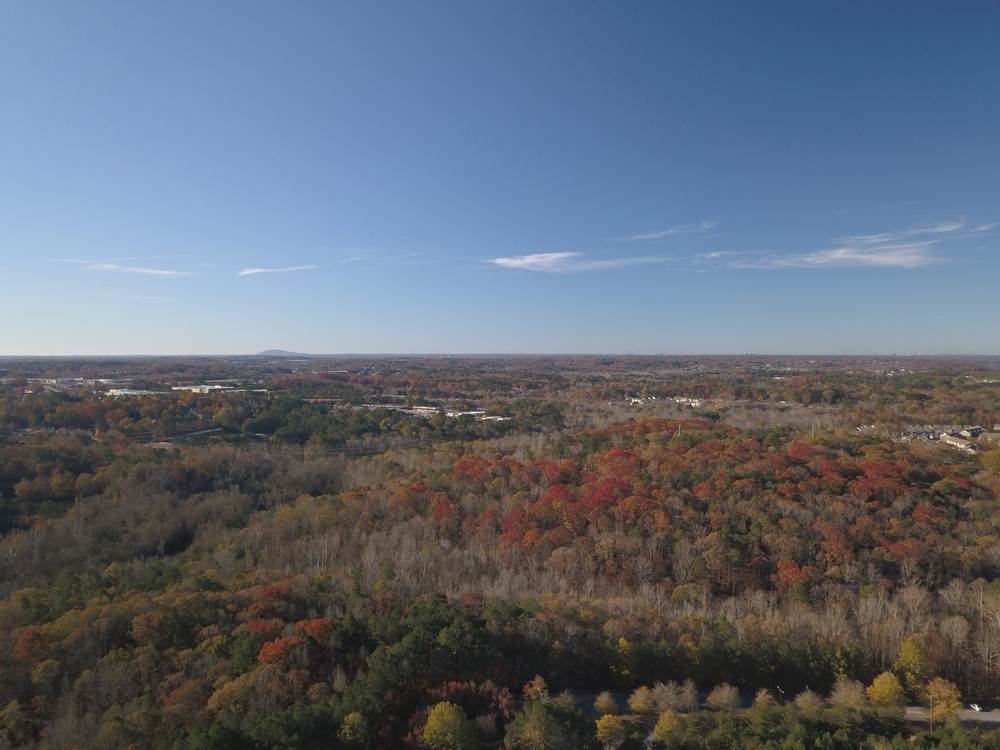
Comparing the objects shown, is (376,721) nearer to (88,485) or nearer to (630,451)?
(630,451)

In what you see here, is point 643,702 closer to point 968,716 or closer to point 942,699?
point 942,699

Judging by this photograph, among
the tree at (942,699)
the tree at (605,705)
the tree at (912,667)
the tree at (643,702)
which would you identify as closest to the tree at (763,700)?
the tree at (643,702)

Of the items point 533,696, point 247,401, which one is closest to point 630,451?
point 533,696

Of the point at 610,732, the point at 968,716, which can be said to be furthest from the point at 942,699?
the point at 610,732

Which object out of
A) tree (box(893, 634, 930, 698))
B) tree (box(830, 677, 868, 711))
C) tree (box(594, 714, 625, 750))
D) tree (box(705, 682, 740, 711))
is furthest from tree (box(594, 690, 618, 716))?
tree (box(893, 634, 930, 698))

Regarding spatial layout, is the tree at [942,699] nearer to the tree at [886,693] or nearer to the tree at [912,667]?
the tree at [912,667]
